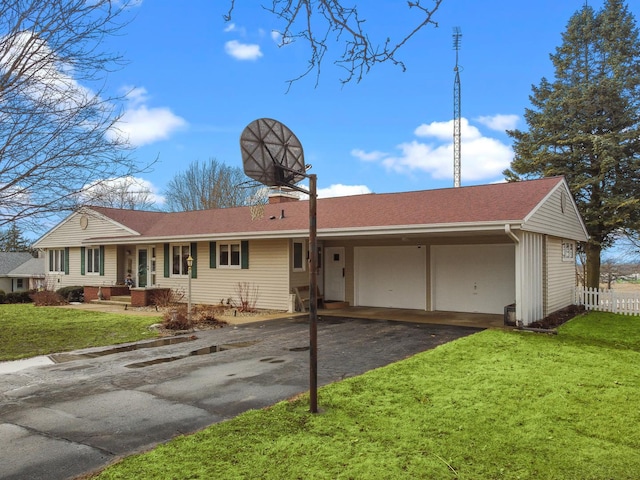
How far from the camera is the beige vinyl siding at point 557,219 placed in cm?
1152

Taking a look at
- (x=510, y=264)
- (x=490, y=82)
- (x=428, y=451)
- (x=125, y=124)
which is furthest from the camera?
(x=510, y=264)

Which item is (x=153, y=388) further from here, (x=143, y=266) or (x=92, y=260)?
(x=92, y=260)

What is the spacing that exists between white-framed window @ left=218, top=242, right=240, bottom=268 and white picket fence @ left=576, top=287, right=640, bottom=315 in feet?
40.1

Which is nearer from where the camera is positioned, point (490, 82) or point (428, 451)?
point (428, 451)

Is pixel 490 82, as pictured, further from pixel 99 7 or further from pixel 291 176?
pixel 99 7

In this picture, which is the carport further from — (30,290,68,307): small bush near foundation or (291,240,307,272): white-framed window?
(30,290,68,307): small bush near foundation

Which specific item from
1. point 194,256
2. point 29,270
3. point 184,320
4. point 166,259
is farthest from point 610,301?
point 29,270

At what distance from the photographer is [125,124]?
8.49 meters

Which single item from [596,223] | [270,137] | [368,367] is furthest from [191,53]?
[596,223]

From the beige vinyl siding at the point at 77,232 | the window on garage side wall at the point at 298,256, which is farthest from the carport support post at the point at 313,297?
the beige vinyl siding at the point at 77,232

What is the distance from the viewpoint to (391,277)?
50.8 ft

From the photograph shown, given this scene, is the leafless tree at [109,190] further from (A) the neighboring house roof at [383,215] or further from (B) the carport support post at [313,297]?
(B) the carport support post at [313,297]

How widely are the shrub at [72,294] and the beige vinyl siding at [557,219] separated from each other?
18.6 metres

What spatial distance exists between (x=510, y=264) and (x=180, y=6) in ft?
38.5
